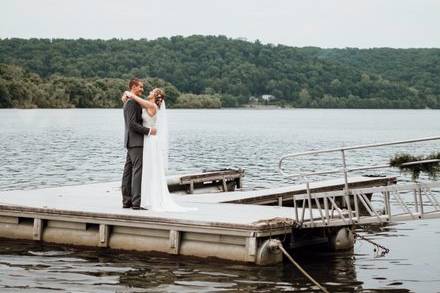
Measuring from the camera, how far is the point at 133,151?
15219mm

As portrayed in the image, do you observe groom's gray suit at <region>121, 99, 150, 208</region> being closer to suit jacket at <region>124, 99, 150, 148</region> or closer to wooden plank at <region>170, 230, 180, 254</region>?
suit jacket at <region>124, 99, 150, 148</region>

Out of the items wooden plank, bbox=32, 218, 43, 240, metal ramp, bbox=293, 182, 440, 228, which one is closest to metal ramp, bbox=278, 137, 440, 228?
metal ramp, bbox=293, 182, 440, 228

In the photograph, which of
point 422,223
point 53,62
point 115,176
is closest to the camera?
point 422,223

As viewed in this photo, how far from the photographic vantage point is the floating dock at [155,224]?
13508 mm

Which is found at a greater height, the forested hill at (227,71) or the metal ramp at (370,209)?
the forested hill at (227,71)

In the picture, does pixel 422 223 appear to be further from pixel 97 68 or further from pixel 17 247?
pixel 97 68

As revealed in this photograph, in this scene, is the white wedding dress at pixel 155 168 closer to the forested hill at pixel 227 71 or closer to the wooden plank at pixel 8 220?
the wooden plank at pixel 8 220

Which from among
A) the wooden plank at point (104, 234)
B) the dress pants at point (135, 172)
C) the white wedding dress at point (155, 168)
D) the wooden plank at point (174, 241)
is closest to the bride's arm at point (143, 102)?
the white wedding dress at point (155, 168)

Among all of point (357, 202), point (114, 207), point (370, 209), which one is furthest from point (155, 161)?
point (370, 209)

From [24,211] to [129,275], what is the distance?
3.25 meters

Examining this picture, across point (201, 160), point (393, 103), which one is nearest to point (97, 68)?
point (393, 103)

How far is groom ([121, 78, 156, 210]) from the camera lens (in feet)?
49.2

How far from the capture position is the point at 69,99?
138 m

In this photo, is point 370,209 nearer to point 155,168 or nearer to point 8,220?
point 155,168
